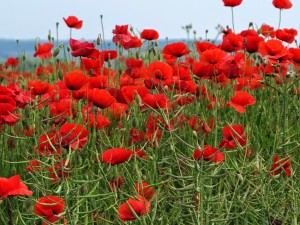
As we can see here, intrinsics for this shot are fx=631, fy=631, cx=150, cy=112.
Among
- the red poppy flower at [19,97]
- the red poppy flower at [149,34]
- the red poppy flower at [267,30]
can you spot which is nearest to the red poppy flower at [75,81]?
the red poppy flower at [19,97]

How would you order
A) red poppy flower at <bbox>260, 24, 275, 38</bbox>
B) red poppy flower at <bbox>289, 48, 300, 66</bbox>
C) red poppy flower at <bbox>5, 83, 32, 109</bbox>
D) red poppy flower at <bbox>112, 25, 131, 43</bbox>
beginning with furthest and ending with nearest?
1. red poppy flower at <bbox>260, 24, 275, 38</bbox>
2. red poppy flower at <bbox>112, 25, 131, 43</bbox>
3. red poppy flower at <bbox>289, 48, 300, 66</bbox>
4. red poppy flower at <bbox>5, 83, 32, 109</bbox>

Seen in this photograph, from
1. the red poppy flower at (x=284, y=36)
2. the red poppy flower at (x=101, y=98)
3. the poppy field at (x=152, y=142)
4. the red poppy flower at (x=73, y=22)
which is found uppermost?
the red poppy flower at (x=73, y=22)

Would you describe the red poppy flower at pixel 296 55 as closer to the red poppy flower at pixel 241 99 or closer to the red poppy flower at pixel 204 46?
the red poppy flower at pixel 204 46

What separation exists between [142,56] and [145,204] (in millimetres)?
3028

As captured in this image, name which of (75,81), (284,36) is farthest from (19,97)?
(284,36)

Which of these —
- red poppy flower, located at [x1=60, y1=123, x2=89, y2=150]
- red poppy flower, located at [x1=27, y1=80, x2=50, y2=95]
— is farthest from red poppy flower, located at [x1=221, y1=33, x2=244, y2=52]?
red poppy flower, located at [x1=60, y1=123, x2=89, y2=150]

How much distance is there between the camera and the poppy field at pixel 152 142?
1.94m

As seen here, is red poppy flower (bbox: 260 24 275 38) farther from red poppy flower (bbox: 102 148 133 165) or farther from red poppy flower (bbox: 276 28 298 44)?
red poppy flower (bbox: 102 148 133 165)

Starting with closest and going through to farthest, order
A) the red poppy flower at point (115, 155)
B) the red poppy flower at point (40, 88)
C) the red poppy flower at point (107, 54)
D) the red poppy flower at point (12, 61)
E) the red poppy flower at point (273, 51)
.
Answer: the red poppy flower at point (115, 155) < the red poppy flower at point (40, 88) < the red poppy flower at point (273, 51) < the red poppy flower at point (107, 54) < the red poppy flower at point (12, 61)

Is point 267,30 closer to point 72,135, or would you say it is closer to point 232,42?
point 232,42

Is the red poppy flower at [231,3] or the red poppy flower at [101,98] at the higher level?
the red poppy flower at [231,3]

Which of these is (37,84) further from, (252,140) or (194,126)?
(252,140)

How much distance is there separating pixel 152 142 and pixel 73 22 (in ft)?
5.94

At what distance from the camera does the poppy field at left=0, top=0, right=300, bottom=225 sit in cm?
194
